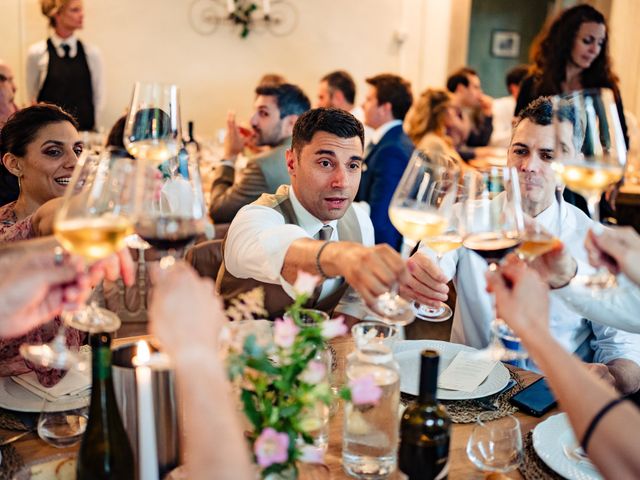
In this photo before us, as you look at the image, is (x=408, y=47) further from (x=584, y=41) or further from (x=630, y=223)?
(x=584, y=41)

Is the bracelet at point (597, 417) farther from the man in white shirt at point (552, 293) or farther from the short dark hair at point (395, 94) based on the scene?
the short dark hair at point (395, 94)

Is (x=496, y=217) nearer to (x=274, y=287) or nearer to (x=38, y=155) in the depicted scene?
(x=274, y=287)

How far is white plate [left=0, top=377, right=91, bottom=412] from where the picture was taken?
51.3 inches

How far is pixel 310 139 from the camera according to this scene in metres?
2.30

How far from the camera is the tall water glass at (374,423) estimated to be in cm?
117

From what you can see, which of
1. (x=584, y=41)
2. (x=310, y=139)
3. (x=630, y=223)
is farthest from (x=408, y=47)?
(x=310, y=139)

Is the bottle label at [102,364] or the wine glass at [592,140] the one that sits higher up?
the wine glass at [592,140]

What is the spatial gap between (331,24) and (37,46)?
2.85 meters

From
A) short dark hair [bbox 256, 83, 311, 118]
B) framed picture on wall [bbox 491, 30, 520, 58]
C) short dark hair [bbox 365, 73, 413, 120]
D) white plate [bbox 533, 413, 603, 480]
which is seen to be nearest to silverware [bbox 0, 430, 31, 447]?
white plate [bbox 533, 413, 603, 480]

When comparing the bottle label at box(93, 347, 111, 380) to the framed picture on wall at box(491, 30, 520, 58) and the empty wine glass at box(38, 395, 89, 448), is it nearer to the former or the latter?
the empty wine glass at box(38, 395, 89, 448)

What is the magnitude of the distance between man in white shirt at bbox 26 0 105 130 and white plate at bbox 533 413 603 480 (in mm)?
4978

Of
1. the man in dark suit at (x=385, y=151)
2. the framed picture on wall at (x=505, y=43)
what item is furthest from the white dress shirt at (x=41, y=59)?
the framed picture on wall at (x=505, y=43)

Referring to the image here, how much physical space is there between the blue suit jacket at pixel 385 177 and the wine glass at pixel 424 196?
245 cm

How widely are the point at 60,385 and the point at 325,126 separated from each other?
1.24 m
